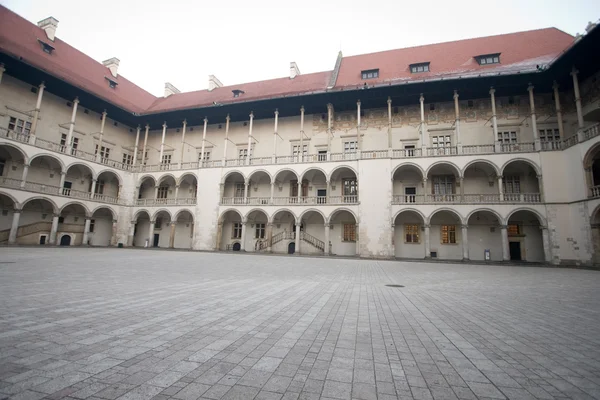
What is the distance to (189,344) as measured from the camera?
3.50 metres

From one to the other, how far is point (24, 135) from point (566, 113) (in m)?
45.6

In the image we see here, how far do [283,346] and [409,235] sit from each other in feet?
79.7

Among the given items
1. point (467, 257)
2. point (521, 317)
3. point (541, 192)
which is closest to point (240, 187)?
point (467, 257)

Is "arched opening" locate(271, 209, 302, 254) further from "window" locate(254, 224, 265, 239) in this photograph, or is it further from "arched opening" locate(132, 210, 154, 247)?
"arched opening" locate(132, 210, 154, 247)

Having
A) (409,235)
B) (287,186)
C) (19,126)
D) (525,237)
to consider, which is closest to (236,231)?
(287,186)

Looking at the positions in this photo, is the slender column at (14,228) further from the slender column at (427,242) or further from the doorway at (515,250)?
the doorway at (515,250)

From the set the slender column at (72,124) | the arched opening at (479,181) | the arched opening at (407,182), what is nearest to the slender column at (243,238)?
the arched opening at (407,182)

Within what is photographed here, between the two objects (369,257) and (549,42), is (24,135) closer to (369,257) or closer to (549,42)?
(369,257)

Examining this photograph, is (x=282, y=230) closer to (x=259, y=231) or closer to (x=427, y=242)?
(x=259, y=231)

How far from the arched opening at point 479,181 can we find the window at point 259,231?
1891 cm

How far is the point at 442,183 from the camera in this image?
25.6 meters

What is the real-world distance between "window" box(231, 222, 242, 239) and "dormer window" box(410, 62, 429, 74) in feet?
77.8

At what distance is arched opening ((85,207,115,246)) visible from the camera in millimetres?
31031

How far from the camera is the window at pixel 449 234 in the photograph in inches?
973
